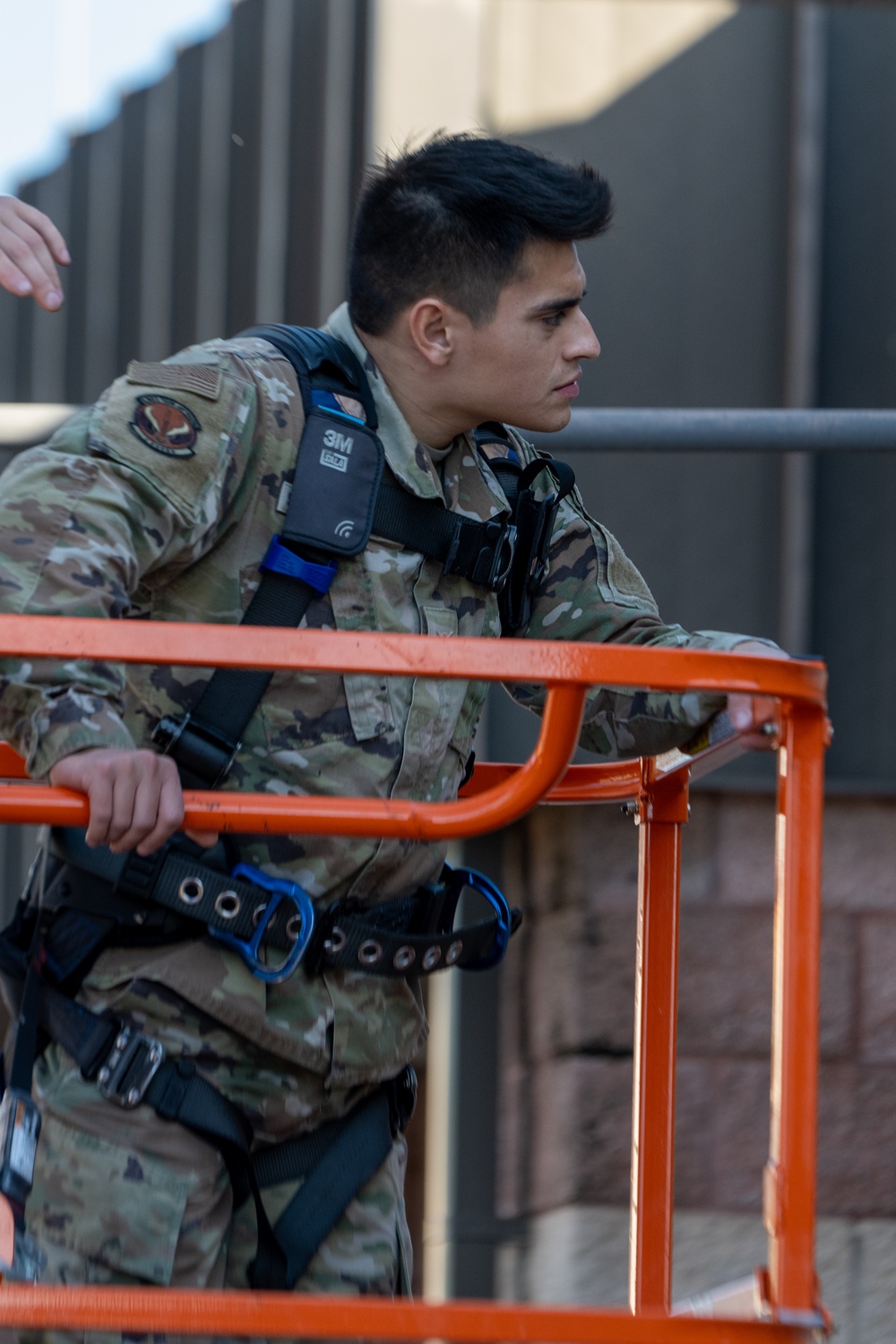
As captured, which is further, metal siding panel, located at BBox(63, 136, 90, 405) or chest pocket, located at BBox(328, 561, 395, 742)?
metal siding panel, located at BBox(63, 136, 90, 405)

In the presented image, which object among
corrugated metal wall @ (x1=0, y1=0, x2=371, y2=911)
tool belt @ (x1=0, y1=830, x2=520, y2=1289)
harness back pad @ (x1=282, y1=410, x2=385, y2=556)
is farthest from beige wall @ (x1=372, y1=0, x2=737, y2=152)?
tool belt @ (x1=0, y1=830, x2=520, y2=1289)

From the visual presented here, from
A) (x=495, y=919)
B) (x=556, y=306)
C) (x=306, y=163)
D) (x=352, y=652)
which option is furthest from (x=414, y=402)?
(x=306, y=163)

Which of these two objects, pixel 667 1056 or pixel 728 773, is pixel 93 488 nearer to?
pixel 667 1056

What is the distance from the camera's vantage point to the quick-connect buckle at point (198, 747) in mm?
1732

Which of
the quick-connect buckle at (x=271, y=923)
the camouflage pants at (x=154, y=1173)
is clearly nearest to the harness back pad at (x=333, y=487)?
the quick-connect buckle at (x=271, y=923)

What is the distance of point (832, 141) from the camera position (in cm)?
337

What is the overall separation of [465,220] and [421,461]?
327mm

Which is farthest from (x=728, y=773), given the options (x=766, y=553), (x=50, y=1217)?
(x=50, y=1217)

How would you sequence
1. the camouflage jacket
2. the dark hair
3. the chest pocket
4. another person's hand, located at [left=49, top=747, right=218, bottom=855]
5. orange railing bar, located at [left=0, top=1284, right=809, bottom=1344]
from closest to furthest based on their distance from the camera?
1. orange railing bar, located at [left=0, top=1284, right=809, bottom=1344]
2. another person's hand, located at [left=49, top=747, right=218, bottom=855]
3. the camouflage jacket
4. the chest pocket
5. the dark hair

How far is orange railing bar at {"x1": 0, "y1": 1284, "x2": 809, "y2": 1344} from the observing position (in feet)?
4.20

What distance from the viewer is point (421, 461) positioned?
1925mm

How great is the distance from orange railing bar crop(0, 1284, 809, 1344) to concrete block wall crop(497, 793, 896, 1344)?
1.93 m

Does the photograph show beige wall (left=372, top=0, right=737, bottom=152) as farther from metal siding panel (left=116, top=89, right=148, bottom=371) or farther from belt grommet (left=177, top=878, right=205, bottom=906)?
belt grommet (left=177, top=878, right=205, bottom=906)

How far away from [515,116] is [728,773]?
1.42 meters
